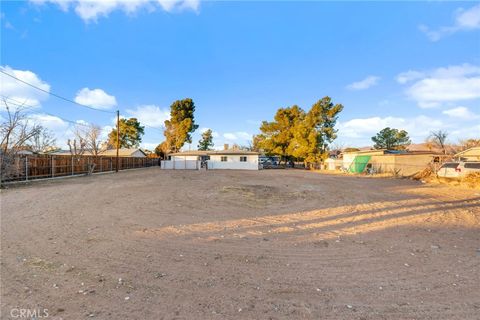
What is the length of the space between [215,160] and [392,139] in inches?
1577

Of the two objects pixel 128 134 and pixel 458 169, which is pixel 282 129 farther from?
pixel 128 134

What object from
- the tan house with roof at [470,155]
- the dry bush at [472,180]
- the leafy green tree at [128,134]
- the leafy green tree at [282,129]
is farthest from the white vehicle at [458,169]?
the leafy green tree at [128,134]

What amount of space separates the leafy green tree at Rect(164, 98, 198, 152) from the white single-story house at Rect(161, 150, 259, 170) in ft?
23.1

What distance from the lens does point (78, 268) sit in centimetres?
342

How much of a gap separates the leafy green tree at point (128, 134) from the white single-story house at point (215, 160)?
66.5ft

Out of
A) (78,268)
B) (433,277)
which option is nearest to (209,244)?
(78,268)

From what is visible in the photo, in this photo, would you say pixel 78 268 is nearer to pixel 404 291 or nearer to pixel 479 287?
pixel 404 291

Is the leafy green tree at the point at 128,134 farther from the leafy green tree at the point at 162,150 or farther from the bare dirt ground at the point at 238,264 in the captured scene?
the bare dirt ground at the point at 238,264

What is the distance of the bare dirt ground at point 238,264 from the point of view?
2576mm

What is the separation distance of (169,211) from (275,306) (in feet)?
17.2

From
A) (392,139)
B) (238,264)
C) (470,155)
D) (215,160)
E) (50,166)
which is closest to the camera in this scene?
(238,264)

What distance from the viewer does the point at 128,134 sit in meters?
50.8

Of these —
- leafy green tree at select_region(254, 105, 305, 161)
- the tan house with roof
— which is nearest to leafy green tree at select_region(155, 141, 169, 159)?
leafy green tree at select_region(254, 105, 305, 161)

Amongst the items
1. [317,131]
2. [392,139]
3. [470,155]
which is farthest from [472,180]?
[392,139]
